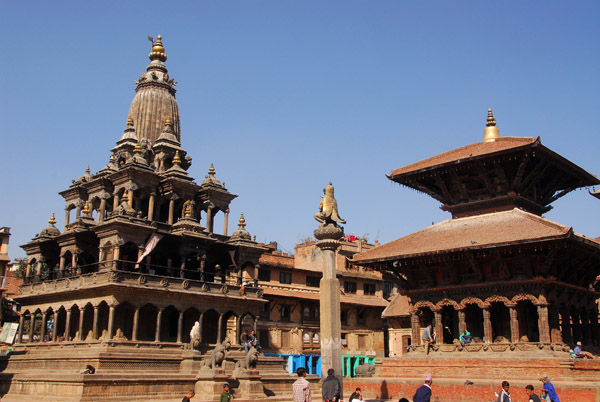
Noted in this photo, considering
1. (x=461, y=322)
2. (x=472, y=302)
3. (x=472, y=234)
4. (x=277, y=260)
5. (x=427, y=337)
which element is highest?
(x=277, y=260)

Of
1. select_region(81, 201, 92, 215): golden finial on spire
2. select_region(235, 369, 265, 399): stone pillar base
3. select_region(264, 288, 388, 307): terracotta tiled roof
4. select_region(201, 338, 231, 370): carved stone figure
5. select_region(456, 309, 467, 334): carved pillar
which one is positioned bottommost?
select_region(235, 369, 265, 399): stone pillar base

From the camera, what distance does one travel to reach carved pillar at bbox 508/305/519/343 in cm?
2878

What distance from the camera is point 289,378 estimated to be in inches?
1604

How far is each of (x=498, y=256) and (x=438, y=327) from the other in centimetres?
495

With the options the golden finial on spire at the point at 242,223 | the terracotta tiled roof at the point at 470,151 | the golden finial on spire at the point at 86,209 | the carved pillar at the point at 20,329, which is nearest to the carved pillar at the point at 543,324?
the terracotta tiled roof at the point at 470,151

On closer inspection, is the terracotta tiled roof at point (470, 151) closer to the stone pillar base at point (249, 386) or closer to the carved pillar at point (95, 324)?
the stone pillar base at point (249, 386)

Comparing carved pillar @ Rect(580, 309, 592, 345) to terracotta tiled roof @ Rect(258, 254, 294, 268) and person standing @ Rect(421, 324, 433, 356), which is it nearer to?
person standing @ Rect(421, 324, 433, 356)

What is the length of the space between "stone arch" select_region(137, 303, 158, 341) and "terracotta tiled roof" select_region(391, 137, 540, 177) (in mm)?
20101

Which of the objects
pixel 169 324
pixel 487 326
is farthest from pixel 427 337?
pixel 169 324

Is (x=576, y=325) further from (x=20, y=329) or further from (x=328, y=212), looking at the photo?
(x=20, y=329)

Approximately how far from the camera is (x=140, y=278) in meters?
41.6

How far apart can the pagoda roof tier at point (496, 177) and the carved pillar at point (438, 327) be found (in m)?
5.75

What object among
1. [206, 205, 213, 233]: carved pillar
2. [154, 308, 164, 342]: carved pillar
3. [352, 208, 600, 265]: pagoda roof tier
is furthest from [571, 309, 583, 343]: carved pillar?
[206, 205, 213, 233]: carved pillar

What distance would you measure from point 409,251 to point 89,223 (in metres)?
26.7
